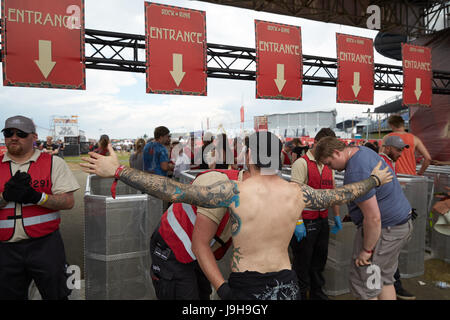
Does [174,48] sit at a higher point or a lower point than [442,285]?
higher

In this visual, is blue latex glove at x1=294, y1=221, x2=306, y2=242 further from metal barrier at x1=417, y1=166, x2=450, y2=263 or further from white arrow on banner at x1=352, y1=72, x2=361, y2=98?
white arrow on banner at x1=352, y1=72, x2=361, y2=98

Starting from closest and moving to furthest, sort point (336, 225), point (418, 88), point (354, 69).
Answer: point (336, 225) → point (354, 69) → point (418, 88)

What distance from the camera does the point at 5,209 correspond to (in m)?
2.20

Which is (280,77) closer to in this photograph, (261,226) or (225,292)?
(261,226)

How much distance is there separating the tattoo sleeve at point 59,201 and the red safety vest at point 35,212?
0.10 m

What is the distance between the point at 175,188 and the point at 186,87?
19.0ft

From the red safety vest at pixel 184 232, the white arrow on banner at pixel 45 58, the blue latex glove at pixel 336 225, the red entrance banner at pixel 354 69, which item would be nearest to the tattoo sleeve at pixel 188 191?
the red safety vest at pixel 184 232

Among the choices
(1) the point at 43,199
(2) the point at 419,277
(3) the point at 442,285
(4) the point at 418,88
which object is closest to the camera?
(1) the point at 43,199

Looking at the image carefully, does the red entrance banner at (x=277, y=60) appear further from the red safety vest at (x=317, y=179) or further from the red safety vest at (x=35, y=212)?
the red safety vest at (x=35, y=212)

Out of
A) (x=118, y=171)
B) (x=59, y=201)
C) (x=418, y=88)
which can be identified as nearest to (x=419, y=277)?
(x=118, y=171)

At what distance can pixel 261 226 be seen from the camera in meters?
1.55

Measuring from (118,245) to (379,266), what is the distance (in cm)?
262
